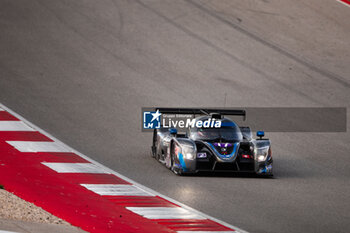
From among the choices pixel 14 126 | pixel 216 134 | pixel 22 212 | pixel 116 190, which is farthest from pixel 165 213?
pixel 14 126

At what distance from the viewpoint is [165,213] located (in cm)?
1048

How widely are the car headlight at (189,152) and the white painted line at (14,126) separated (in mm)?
4771

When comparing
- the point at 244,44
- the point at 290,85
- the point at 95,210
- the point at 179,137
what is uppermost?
the point at 244,44

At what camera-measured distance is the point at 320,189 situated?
12.8 metres

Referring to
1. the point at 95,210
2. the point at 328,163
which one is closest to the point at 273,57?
the point at 328,163

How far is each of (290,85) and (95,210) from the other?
13.7 m

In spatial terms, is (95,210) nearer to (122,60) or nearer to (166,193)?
(166,193)

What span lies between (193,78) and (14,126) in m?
7.92

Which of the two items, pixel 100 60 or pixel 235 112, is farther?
pixel 100 60

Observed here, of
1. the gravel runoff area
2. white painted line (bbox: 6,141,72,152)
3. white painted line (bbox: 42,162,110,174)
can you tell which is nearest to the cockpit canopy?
white painted line (bbox: 42,162,110,174)

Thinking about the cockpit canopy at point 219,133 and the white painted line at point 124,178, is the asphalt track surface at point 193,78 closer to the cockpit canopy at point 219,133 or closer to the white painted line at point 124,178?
the white painted line at point 124,178

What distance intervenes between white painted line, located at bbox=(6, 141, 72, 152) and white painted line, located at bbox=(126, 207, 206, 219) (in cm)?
468

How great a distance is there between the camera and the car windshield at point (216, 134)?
1420 centimetres

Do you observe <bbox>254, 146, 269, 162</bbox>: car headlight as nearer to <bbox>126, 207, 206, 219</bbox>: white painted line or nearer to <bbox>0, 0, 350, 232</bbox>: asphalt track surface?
<bbox>0, 0, 350, 232</bbox>: asphalt track surface
